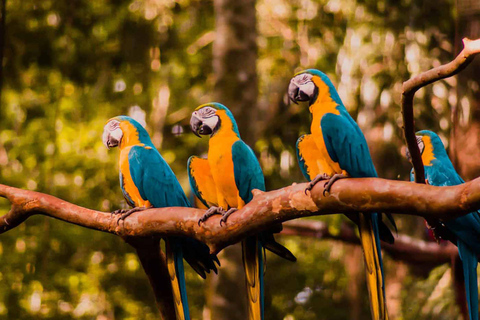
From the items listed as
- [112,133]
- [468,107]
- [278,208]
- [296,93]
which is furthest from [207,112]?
[468,107]

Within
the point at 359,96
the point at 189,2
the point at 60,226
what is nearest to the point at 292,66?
the point at 189,2

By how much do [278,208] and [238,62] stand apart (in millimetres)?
2688

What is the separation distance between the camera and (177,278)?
2377mm

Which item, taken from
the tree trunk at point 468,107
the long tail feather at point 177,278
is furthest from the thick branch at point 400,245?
the long tail feather at point 177,278

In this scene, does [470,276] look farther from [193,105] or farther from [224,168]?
[193,105]

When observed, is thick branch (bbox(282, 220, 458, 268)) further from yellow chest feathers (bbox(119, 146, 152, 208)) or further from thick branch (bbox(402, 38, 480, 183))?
thick branch (bbox(402, 38, 480, 183))

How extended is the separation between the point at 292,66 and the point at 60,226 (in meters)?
3.61

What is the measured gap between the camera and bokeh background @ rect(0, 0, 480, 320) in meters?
4.53

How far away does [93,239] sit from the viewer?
6875mm

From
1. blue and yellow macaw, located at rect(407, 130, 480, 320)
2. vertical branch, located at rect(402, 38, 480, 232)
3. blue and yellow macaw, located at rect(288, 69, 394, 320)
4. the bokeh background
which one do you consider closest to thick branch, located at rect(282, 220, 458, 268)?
the bokeh background

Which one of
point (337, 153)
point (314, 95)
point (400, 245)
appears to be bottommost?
point (400, 245)

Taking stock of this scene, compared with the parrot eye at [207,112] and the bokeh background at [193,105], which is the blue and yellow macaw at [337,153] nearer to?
the parrot eye at [207,112]

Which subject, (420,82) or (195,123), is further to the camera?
(195,123)

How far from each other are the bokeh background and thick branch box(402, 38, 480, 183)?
1668 mm
